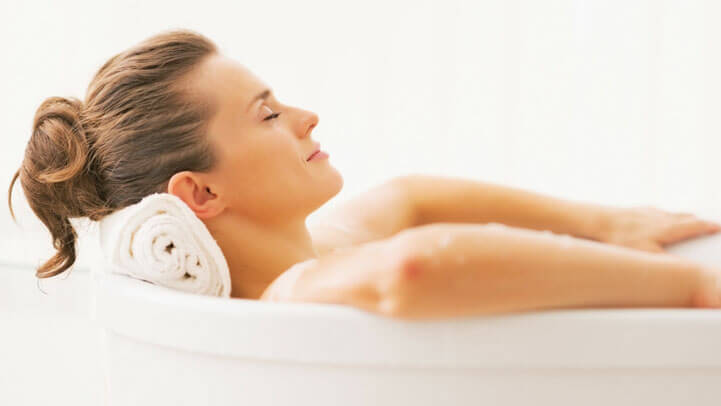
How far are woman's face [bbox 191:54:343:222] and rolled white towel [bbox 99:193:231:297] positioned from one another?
0.11m

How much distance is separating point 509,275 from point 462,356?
A: 0.27 ft

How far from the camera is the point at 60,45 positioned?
81.8 inches

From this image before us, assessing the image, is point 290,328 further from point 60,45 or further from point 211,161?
point 60,45

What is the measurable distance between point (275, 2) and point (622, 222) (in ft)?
3.73

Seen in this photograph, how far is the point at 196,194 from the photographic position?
1079mm

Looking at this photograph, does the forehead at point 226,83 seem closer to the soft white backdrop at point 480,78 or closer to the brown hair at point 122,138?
the brown hair at point 122,138

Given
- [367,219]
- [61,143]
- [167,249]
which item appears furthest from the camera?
[367,219]

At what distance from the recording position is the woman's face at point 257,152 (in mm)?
1086

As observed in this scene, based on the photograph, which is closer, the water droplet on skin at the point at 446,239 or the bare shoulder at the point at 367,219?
the water droplet on skin at the point at 446,239

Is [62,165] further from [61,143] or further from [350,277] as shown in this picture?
[350,277]

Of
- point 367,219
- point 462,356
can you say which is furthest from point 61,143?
point 462,356

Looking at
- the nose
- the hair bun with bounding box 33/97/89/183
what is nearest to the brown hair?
the hair bun with bounding box 33/97/89/183

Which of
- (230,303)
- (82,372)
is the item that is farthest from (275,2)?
(230,303)

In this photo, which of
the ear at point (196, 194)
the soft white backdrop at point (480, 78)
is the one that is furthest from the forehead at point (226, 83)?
the soft white backdrop at point (480, 78)
